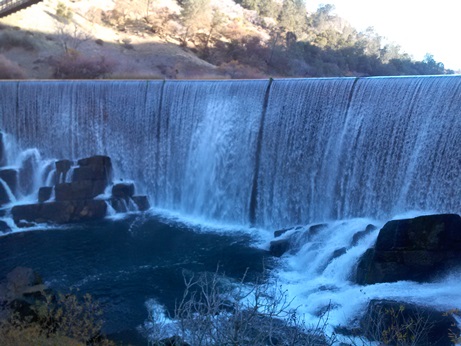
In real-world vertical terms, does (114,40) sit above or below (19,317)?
above

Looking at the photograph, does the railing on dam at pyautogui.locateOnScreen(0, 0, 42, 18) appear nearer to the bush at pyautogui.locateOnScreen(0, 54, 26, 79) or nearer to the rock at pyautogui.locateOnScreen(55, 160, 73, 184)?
the bush at pyautogui.locateOnScreen(0, 54, 26, 79)

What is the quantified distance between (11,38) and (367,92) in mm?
24485

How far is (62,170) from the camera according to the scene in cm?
1786

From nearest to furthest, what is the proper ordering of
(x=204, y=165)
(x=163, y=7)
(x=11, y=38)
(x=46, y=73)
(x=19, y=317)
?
1. (x=19, y=317)
2. (x=204, y=165)
3. (x=46, y=73)
4. (x=11, y=38)
5. (x=163, y=7)

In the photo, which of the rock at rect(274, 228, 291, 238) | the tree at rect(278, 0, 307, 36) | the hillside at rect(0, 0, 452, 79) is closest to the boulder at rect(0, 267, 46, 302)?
the rock at rect(274, 228, 291, 238)

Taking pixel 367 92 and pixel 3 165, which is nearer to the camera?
pixel 367 92

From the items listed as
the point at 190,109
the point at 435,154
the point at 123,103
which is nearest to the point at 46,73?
the point at 123,103

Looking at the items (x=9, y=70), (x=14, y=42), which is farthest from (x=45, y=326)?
(x=14, y=42)

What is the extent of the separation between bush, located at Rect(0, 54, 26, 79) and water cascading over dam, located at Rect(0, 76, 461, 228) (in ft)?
20.0

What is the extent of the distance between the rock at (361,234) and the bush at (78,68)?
65.4 feet

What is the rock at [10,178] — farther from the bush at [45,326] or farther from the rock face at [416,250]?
the rock face at [416,250]

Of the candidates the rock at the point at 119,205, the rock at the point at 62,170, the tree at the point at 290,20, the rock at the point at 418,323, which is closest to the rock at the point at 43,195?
the rock at the point at 62,170

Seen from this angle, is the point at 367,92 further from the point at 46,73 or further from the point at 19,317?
the point at 46,73

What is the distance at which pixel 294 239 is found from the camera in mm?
13250
